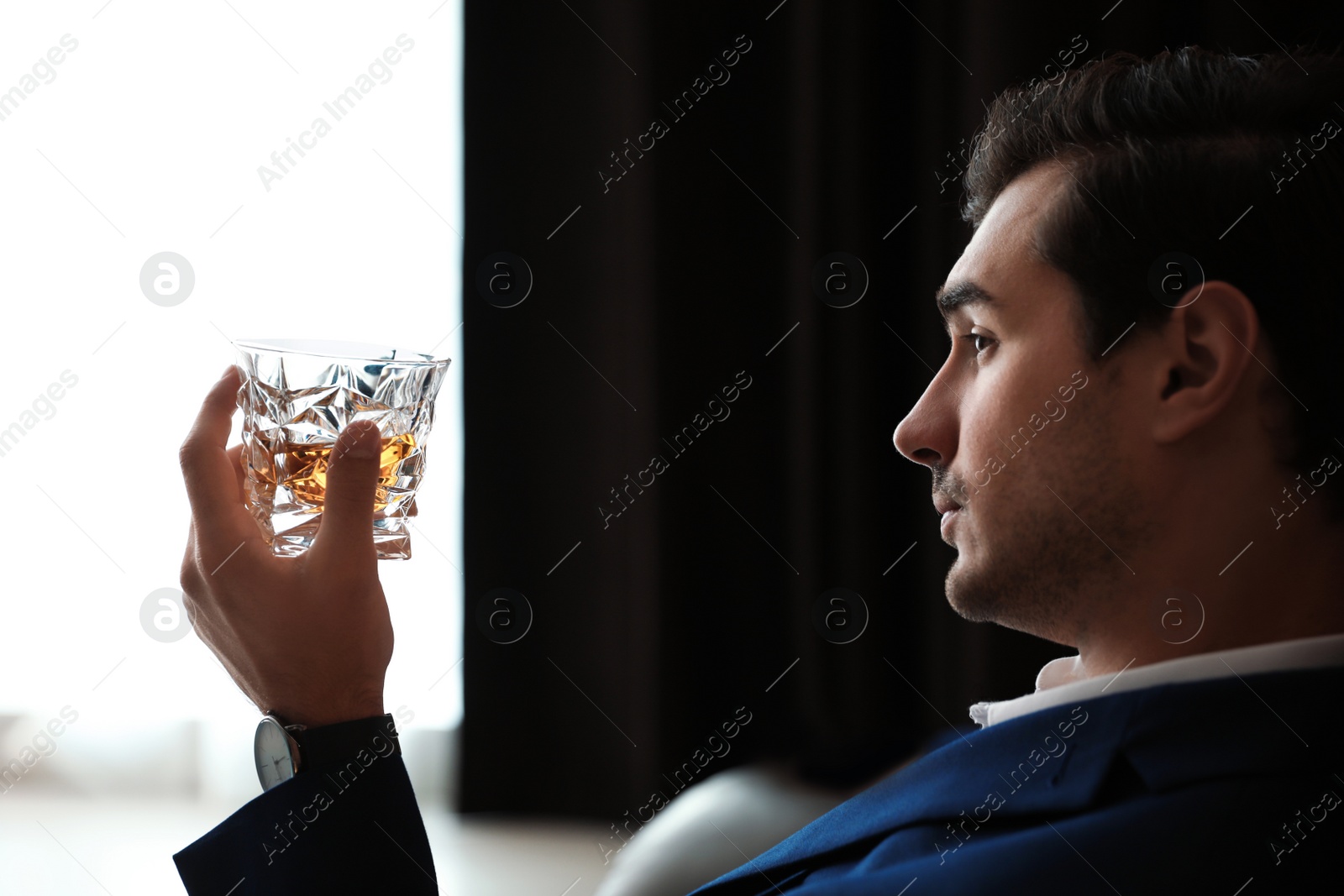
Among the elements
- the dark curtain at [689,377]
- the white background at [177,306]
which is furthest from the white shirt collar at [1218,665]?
the white background at [177,306]

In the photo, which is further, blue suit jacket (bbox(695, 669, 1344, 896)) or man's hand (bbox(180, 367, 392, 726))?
man's hand (bbox(180, 367, 392, 726))

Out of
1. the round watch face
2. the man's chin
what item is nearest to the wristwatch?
the round watch face

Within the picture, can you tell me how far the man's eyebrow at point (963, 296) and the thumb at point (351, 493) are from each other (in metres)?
0.50

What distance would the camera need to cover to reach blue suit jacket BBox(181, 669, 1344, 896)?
0.60 metres

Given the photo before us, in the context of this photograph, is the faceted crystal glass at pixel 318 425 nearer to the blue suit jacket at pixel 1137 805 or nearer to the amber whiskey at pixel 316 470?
the amber whiskey at pixel 316 470

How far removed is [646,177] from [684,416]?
1.41 feet

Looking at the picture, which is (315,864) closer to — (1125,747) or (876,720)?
(1125,747)

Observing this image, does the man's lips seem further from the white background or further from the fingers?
the white background

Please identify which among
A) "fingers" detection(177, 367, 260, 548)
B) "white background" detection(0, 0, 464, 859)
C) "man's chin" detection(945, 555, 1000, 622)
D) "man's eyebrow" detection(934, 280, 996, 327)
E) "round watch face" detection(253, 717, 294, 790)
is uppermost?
"white background" detection(0, 0, 464, 859)

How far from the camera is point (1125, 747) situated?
0.66 m

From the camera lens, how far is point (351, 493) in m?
0.75

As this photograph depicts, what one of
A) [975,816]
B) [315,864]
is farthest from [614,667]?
[975,816]

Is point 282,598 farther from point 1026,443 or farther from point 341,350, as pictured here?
point 1026,443

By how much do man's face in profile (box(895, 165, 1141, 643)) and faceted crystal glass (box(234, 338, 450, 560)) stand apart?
0.44 metres
